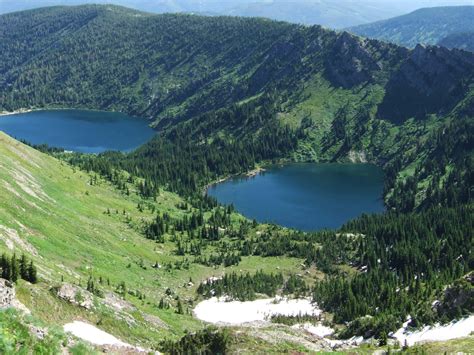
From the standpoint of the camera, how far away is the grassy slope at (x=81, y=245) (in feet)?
165

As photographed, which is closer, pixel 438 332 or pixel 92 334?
pixel 92 334

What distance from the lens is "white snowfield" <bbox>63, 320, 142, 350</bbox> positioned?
4400cm

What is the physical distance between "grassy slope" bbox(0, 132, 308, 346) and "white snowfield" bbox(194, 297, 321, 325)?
6.26 metres

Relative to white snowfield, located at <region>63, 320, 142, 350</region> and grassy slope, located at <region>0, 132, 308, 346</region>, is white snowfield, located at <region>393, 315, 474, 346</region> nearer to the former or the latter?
grassy slope, located at <region>0, 132, 308, 346</region>

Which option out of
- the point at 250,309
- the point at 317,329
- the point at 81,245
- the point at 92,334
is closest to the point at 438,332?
the point at 317,329

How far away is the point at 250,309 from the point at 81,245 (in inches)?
1199

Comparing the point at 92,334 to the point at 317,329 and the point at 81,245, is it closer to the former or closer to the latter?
the point at 81,245

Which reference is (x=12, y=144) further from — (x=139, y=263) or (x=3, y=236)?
(x=3, y=236)

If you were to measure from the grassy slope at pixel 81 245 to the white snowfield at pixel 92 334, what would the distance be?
3.23 ft

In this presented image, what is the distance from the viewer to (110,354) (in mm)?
35562

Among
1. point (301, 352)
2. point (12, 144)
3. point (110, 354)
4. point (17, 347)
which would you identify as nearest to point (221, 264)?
point (12, 144)

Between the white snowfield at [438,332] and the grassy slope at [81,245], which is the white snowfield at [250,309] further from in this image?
the white snowfield at [438,332]

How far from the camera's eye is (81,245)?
284 feet

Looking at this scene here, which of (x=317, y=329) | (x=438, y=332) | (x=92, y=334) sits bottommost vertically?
(x=317, y=329)
